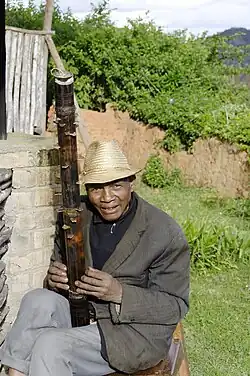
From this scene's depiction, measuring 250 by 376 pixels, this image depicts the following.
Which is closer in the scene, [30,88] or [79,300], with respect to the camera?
[79,300]

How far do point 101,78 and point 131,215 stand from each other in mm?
7972

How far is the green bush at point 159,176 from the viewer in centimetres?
970

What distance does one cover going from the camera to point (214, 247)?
6270 mm

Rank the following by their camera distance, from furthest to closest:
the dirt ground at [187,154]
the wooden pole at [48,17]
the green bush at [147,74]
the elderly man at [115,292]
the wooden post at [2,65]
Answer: the green bush at [147,74], the dirt ground at [187,154], the wooden pole at [48,17], the wooden post at [2,65], the elderly man at [115,292]

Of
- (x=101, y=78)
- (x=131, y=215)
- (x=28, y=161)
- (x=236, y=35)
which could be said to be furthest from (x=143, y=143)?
(x=131, y=215)

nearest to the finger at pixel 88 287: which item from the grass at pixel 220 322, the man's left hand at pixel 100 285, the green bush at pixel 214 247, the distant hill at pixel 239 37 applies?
the man's left hand at pixel 100 285

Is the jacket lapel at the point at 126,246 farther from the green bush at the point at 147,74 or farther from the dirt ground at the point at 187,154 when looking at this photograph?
the green bush at the point at 147,74

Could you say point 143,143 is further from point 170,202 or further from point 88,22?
point 88,22

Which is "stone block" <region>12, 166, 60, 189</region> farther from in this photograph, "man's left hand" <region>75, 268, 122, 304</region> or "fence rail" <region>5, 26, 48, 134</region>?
"fence rail" <region>5, 26, 48, 134</region>

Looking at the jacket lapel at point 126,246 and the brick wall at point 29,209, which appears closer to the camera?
the jacket lapel at point 126,246

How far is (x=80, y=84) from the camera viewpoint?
10.7 meters

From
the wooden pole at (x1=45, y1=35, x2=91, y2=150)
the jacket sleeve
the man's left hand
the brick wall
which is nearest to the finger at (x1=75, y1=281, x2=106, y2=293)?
the man's left hand

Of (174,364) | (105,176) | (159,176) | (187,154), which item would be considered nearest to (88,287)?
(105,176)

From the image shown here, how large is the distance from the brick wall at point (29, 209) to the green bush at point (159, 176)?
18.4ft
